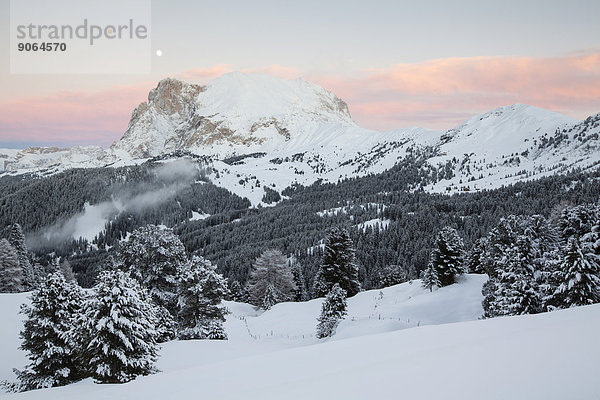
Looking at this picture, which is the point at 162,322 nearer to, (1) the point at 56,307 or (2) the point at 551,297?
(1) the point at 56,307

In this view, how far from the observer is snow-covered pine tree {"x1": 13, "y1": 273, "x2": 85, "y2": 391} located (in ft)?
44.8

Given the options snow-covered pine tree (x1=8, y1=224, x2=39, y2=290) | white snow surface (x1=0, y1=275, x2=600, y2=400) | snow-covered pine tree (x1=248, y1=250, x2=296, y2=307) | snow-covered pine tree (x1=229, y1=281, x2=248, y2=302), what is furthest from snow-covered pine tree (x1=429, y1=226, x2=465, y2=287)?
Result: snow-covered pine tree (x1=8, y1=224, x2=39, y2=290)

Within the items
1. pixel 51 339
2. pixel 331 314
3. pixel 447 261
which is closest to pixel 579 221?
pixel 447 261

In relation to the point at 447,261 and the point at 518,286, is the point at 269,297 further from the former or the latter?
the point at 518,286

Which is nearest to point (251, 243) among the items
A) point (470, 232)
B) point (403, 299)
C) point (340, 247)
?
point (470, 232)

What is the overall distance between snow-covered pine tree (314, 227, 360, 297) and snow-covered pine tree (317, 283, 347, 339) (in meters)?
16.7

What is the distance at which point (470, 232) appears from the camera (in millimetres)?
108688

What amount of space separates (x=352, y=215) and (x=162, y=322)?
142652 mm

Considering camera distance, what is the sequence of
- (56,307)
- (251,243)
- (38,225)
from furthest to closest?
1. (38,225)
2. (251,243)
3. (56,307)

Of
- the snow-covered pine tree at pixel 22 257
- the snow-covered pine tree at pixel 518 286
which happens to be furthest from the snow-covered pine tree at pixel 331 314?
the snow-covered pine tree at pixel 22 257

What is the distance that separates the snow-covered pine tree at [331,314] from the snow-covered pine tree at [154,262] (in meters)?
12.5

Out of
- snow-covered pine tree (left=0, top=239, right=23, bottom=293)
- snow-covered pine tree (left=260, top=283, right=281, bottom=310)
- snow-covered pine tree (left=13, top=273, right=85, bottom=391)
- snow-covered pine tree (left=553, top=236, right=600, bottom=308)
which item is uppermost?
snow-covered pine tree (left=553, top=236, right=600, bottom=308)

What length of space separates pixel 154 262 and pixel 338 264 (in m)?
21.1

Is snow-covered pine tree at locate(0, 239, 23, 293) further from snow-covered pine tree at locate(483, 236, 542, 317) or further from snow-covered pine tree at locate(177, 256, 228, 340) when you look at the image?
snow-covered pine tree at locate(483, 236, 542, 317)
